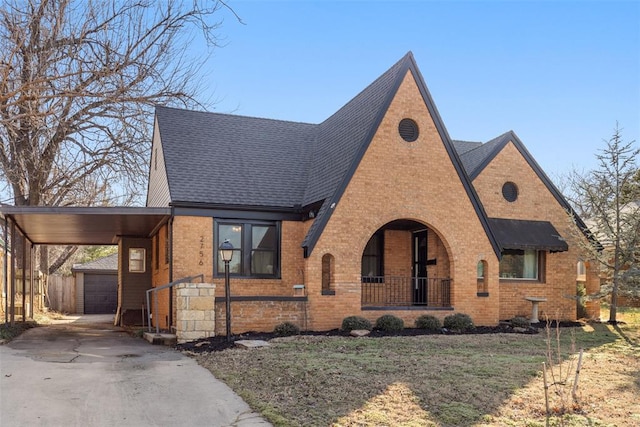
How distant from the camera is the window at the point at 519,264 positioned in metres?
18.6

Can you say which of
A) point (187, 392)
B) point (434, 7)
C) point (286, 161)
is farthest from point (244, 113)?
point (187, 392)

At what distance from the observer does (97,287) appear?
3331 cm

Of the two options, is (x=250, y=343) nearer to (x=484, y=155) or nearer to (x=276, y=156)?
(x=276, y=156)

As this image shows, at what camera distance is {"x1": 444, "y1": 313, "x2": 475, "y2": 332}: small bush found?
15.4 meters

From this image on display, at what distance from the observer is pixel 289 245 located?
54.5 feet

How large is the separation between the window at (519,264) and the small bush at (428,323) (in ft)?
13.6

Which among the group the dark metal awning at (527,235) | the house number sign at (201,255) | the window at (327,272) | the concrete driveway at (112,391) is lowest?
the concrete driveway at (112,391)

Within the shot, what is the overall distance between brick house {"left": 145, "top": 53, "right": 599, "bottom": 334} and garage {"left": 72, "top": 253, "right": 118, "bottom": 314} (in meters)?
15.0

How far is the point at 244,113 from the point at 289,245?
5979 mm

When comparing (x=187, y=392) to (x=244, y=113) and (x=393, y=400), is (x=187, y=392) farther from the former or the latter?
(x=244, y=113)

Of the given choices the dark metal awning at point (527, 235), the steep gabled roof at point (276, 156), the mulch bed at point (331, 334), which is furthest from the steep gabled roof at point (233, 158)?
the dark metal awning at point (527, 235)

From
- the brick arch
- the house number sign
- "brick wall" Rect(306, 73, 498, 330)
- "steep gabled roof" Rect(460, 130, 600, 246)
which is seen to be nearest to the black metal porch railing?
"brick wall" Rect(306, 73, 498, 330)

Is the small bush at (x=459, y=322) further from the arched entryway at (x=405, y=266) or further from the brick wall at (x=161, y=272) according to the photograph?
the brick wall at (x=161, y=272)

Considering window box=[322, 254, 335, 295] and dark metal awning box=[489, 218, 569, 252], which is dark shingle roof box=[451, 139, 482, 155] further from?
window box=[322, 254, 335, 295]
